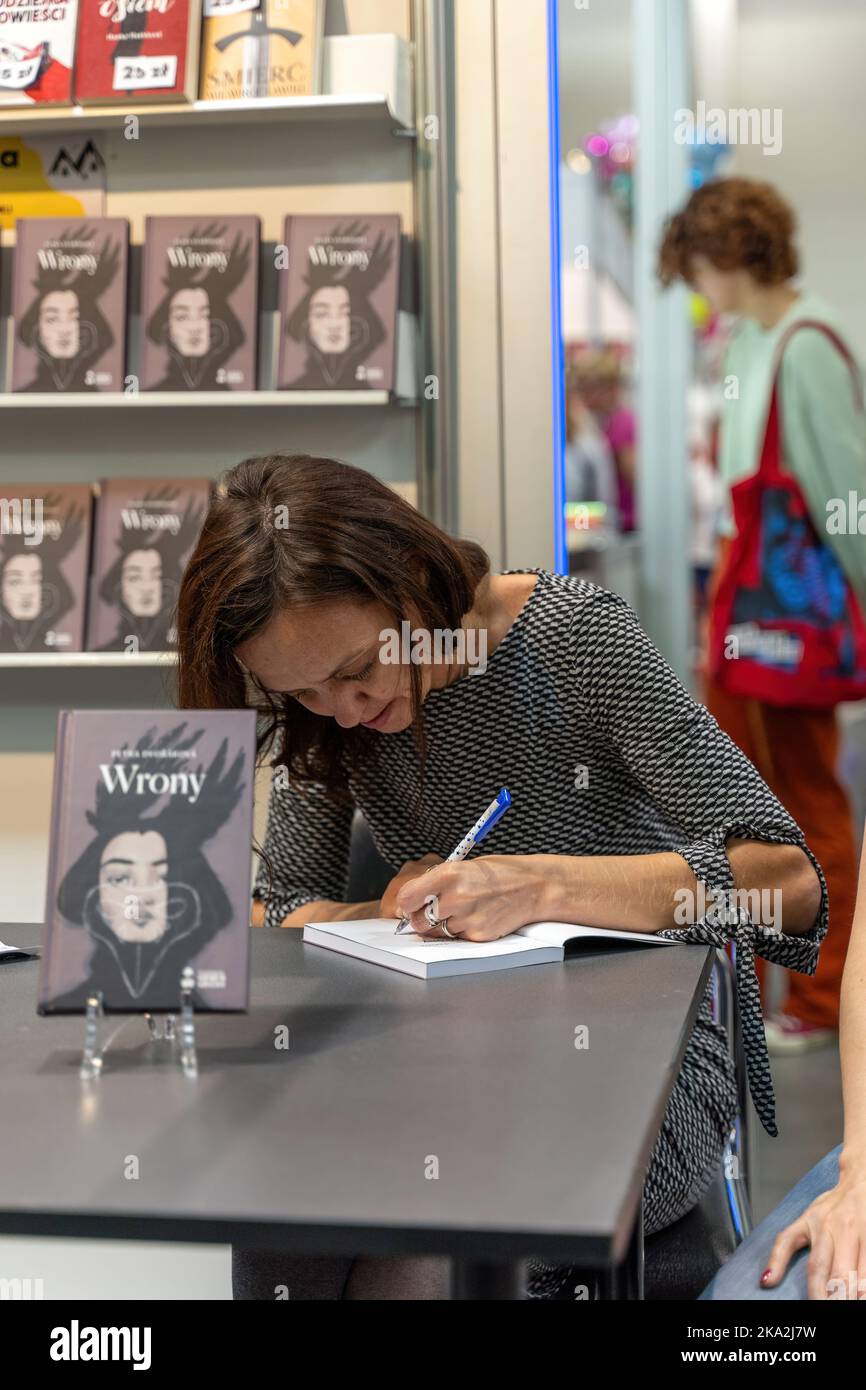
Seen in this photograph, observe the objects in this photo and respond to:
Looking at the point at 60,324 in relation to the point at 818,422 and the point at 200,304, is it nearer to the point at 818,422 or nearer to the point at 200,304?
the point at 200,304

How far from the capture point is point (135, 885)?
4.05ft

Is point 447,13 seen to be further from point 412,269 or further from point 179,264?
point 179,264

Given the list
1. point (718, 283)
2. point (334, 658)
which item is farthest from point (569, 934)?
point (718, 283)

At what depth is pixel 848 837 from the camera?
3799 mm

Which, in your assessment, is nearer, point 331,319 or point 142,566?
point 331,319

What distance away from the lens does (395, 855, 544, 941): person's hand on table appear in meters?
1.54

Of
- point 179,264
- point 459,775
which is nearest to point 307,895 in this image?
point 459,775

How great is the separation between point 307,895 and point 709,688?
2.21m

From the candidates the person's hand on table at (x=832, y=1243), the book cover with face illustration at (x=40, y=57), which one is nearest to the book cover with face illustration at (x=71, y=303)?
the book cover with face illustration at (x=40, y=57)

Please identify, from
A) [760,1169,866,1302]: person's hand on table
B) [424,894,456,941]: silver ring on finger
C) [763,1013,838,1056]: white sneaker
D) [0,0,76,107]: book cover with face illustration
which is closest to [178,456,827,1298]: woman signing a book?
[424,894,456,941]: silver ring on finger

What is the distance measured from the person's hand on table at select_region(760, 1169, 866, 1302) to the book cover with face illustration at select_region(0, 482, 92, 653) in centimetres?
199

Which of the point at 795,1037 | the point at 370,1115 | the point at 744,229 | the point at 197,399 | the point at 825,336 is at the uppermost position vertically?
the point at 744,229

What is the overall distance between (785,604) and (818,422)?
443mm

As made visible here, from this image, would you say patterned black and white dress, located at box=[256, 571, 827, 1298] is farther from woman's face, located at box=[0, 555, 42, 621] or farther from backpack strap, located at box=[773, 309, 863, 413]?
backpack strap, located at box=[773, 309, 863, 413]
